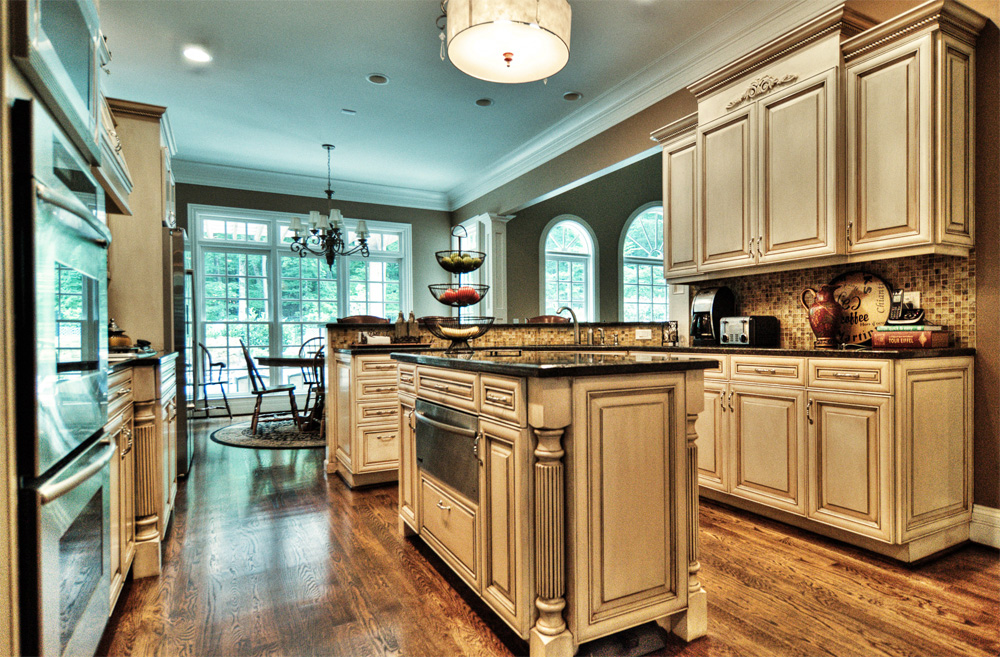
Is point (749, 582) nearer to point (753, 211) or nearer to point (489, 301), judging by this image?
point (753, 211)

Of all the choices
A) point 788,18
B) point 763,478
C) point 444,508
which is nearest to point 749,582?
point 763,478

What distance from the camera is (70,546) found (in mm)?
1271

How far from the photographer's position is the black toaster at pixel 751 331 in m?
3.21

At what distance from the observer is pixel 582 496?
1.56 metres

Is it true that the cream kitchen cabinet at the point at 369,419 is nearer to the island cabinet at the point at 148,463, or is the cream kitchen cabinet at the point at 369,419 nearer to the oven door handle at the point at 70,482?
the island cabinet at the point at 148,463

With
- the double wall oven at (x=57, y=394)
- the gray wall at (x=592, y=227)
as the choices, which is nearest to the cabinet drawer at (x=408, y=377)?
the double wall oven at (x=57, y=394)

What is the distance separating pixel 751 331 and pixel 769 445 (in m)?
0.75

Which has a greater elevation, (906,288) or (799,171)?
(799,171)

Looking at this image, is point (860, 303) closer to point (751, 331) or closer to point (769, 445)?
point (751, 331)

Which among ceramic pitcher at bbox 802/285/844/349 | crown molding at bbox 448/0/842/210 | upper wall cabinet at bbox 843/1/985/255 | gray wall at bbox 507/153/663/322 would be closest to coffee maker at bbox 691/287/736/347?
ceramic pitcher at bbox 802/285/844/349

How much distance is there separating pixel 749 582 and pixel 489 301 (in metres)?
5.28

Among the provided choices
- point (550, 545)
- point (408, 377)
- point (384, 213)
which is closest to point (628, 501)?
point (550, 545)

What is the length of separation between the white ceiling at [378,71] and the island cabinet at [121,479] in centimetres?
264

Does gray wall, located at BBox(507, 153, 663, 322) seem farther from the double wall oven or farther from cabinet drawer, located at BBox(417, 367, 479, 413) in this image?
the double wall oven
